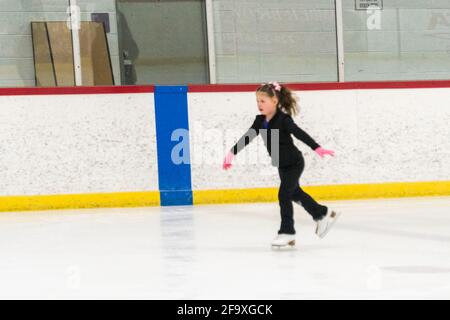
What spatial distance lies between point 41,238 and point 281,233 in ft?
6.33

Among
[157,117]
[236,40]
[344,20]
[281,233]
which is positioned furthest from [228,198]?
[281,233]

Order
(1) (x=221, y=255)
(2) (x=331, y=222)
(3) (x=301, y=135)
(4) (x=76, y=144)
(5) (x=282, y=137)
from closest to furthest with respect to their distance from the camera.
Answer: (1) (x=221, y=255)
(3) (x=301, y=135)
(5) (x=282, y=137)
(2) (x=331, y=222)
(4) (x=76, y=144)

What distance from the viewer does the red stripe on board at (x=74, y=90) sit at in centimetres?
837

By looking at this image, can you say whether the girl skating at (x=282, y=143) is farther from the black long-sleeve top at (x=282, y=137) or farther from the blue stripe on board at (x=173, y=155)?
the blue stripe on board at (x=173, y=155)

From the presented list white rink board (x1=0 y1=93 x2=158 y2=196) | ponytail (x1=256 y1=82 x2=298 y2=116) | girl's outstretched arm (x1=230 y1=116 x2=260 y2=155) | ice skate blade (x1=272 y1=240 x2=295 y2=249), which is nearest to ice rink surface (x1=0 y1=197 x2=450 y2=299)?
ice skate blade (x1=272 y1=240 x2=295 y2=249)

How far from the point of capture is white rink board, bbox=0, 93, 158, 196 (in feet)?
27.2

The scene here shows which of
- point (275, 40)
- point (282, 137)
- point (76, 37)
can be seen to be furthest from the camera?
point (275, 40)

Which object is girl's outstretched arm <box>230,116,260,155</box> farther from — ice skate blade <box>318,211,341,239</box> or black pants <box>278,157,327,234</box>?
ice skate blade <box>318,211,341,239</box>

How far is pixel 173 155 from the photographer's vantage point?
853 centimetres

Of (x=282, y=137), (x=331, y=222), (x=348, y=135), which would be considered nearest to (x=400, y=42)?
(x=348, y=135)

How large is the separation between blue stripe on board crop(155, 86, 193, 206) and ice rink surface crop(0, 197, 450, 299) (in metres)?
0.57

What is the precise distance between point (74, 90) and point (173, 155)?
118 cm

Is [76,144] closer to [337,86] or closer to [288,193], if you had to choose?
[337,86]
